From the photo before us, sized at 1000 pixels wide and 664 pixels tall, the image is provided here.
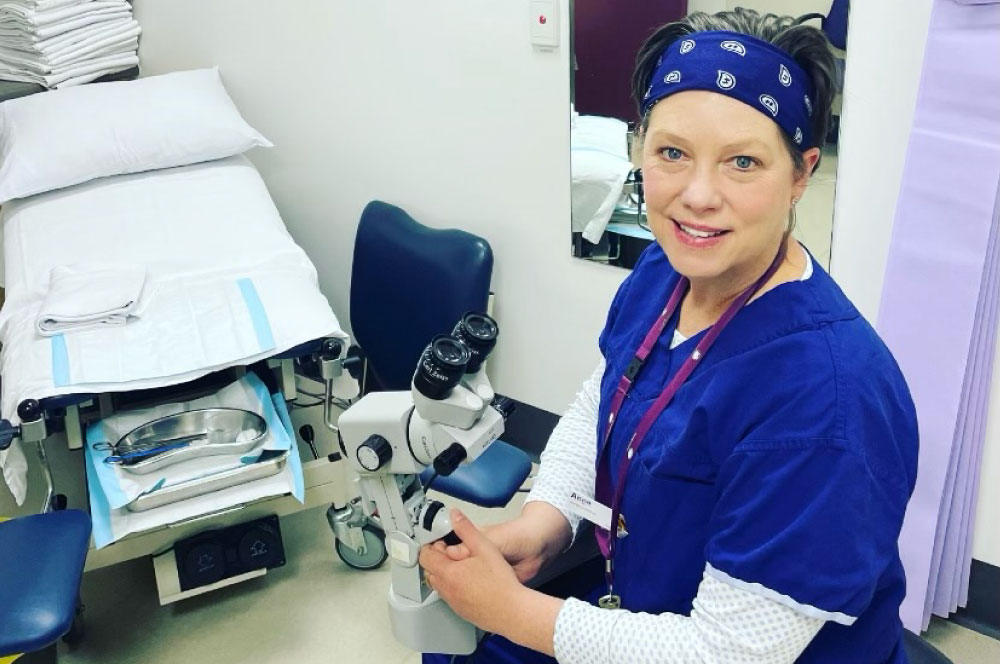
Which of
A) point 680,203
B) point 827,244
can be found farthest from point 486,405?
point 827,244

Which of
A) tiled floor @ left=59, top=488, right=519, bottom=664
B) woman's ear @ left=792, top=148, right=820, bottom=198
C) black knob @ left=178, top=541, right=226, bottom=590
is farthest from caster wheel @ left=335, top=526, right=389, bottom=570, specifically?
woman's ear @ left=792, top=148, right=820, bottom=198

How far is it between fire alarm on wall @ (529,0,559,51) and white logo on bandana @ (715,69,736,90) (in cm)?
137

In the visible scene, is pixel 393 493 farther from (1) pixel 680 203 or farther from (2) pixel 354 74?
(2) pixel 354 74

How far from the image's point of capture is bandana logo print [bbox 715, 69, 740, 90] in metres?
1.07

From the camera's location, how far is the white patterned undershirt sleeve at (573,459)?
1498 mm

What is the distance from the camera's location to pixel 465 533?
Answer: 1337 mm

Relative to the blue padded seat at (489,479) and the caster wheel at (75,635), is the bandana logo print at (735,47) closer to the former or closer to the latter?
the blue padded seat at (489,479)

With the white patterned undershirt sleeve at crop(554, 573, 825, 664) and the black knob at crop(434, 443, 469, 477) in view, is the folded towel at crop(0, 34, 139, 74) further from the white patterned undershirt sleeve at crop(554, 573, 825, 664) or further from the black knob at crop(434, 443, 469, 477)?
the white patterned undershirt sleeve at crop(554, 573, 825, 664)

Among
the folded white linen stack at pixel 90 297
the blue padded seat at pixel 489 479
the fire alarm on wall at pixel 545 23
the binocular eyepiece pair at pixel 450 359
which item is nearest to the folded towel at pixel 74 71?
the folded white linen stack at pixel 90 297

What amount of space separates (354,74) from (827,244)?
1.52 m

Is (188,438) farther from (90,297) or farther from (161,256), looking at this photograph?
(161,256)

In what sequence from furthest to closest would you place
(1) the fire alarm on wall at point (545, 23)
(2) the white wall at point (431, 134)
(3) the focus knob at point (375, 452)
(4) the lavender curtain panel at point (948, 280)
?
(2) the white wall at point (431, 134), (1) the fire alarm on wall at point (545, 23), (4) the lavender curtain panel at point (948, 280), (3) the focus knob at point (375, 452)

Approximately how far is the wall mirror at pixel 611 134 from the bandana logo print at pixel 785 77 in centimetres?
100

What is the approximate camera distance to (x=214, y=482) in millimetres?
2074
